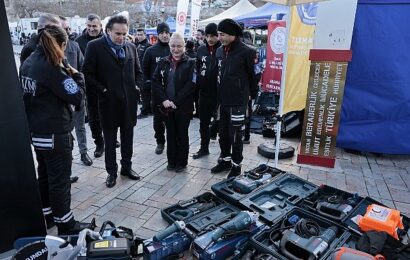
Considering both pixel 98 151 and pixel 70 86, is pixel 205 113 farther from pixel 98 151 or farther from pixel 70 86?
pixel 70 86

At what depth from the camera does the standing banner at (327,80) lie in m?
4.06

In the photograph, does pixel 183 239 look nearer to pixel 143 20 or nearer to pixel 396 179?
pixel 396 179

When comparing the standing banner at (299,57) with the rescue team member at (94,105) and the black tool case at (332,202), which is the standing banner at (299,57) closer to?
the black tool case at (332,202)

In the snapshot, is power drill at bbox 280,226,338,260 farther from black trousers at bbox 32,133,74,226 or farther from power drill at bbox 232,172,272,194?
black trousers at bbox 32,133,74,226

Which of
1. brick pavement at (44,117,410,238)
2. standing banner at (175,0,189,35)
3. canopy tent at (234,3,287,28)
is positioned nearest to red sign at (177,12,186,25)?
standing banner at (175,0,189,35)

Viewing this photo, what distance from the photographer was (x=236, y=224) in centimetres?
253

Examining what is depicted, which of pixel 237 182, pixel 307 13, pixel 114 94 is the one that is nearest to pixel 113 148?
pixel 114 94

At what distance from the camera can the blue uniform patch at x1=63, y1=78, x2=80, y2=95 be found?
2.44 meters

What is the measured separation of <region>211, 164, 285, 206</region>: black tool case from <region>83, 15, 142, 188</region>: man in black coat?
130 cm

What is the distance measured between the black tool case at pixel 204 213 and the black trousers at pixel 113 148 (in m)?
1.08

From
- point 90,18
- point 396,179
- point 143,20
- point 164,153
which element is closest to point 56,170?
point 164,153

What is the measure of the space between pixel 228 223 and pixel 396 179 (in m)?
2.83

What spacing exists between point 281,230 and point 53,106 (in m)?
2.12

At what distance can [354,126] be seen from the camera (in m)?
4.95
